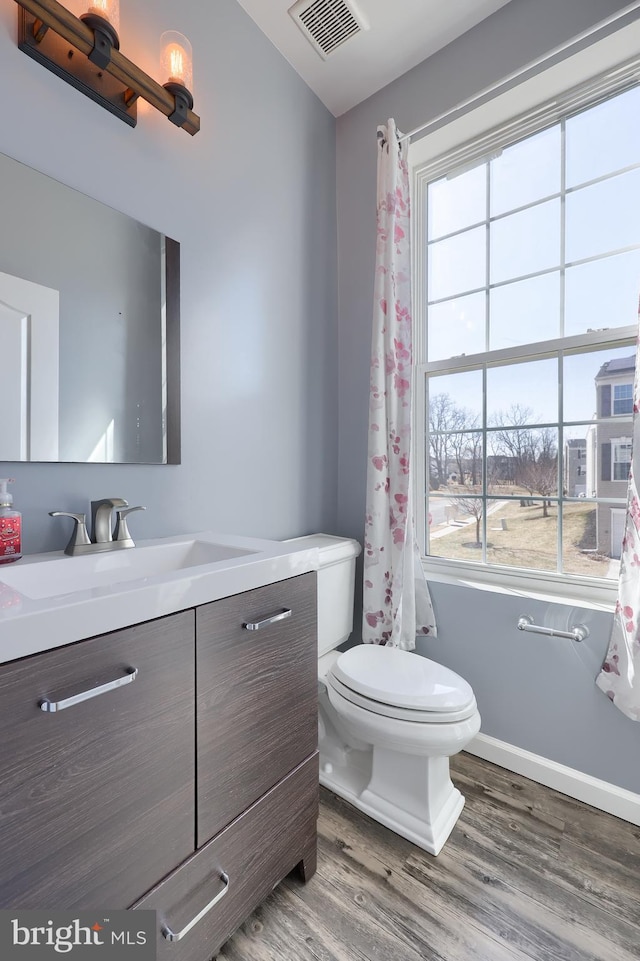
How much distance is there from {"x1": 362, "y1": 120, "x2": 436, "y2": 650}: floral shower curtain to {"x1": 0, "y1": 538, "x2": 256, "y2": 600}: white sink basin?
29.9 inches

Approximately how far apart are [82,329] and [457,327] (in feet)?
4.67

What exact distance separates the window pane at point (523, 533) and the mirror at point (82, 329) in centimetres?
125

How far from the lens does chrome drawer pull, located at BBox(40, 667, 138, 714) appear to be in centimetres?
60

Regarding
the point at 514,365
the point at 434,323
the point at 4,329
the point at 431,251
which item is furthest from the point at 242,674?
the point at 431,251

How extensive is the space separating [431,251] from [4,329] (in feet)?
5.50

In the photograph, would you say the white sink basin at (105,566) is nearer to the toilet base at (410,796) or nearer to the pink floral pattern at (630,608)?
the toilet base at (410,796)

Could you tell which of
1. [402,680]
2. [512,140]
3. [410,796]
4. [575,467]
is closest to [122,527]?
[402,680]

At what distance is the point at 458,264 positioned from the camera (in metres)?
1.84

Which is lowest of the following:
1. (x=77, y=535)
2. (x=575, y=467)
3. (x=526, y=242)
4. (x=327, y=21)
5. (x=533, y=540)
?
(x=533, y=540)

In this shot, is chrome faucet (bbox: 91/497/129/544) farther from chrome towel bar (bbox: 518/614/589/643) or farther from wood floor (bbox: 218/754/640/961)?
chrome towel bar (bbox: 518/614/589/643)

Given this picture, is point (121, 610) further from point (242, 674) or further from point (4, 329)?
point (4, 329)

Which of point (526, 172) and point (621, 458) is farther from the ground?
point (526, 172)

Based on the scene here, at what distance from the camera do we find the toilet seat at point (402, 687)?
1.19 metres

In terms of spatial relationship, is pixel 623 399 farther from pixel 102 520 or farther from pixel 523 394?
pixel 102 520
